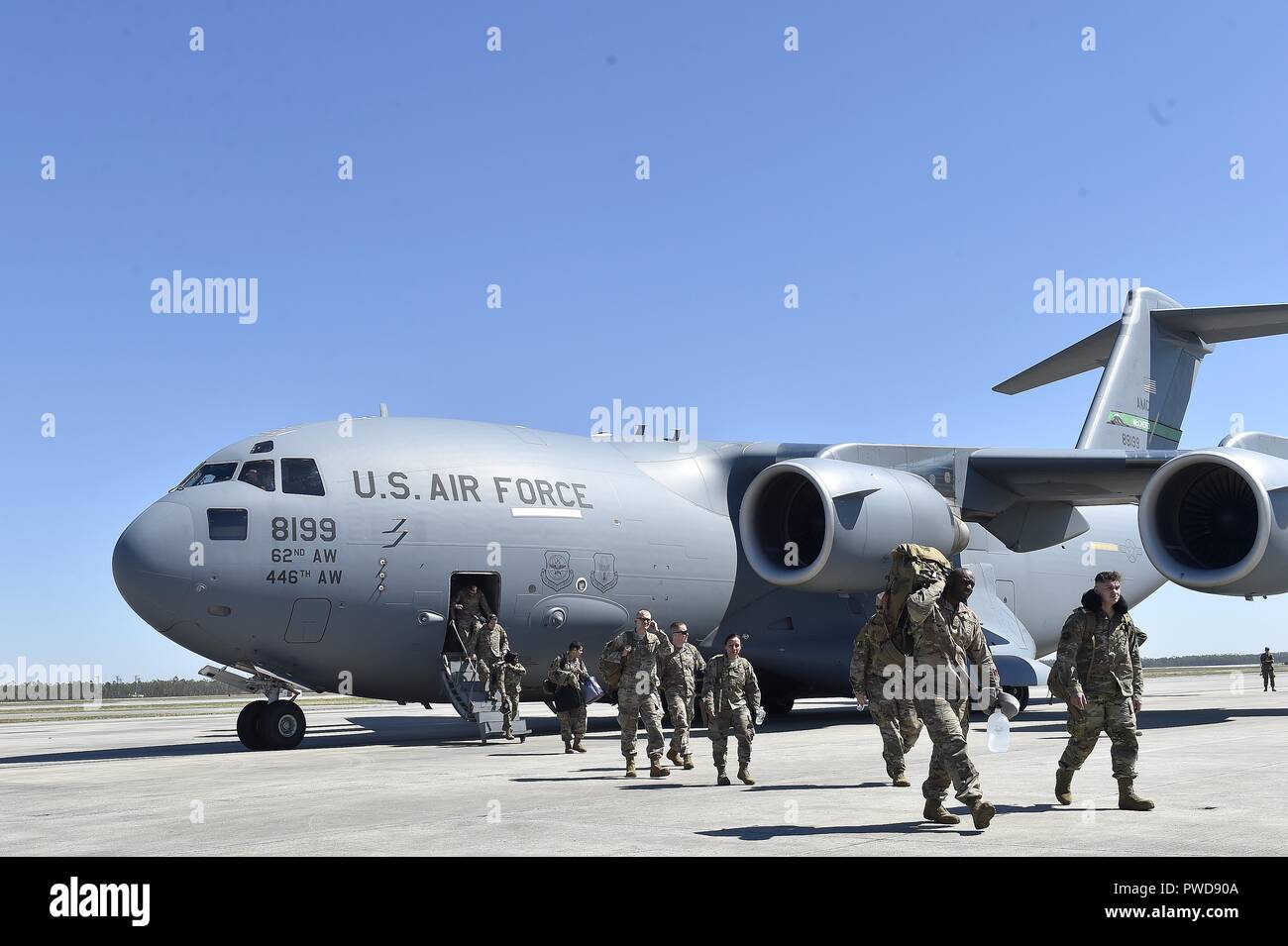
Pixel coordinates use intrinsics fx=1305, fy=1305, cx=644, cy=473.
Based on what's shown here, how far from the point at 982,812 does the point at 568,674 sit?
7916 mm

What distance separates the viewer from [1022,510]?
2047 cm

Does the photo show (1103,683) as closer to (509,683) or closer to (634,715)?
(634,715)

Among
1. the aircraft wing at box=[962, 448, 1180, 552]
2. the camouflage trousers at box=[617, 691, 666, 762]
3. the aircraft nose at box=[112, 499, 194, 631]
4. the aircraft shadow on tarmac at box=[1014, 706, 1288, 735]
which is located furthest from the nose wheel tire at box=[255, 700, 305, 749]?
the aircraft wing at box=[962, 448, 1180, 552]

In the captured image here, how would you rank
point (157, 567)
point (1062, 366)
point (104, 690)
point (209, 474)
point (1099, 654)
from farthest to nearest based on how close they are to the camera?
1. point (104, 690)
2. point (1062, 366)
3. point (209, 474)
4. point (157, 567)
5. point (1099, 654)

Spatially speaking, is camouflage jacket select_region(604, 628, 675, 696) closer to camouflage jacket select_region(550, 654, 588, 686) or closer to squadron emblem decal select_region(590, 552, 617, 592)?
camouflage jacket select_region(550, 654, 588, 686)

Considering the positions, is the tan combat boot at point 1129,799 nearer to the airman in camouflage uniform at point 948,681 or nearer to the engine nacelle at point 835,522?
the airman in camouflage uniform at point 948,681

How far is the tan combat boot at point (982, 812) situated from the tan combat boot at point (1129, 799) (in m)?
1.44

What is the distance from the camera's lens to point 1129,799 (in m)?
8.33

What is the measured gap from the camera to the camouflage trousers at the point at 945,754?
24.7 ft

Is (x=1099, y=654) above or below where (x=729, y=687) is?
above

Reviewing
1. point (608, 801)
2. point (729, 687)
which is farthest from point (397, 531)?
point (608, 801)

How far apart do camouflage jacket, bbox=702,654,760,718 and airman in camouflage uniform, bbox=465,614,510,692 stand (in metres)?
4.92

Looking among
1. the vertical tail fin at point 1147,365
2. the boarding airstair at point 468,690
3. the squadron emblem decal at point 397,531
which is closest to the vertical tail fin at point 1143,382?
the vertical tail fin at point 1147,365

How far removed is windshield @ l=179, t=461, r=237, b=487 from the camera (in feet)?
48.9
